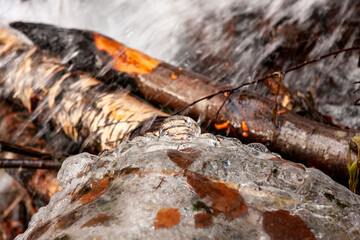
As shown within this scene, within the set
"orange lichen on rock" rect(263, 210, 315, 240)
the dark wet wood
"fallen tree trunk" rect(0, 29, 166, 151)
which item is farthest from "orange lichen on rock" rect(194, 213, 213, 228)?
the dark wet wood

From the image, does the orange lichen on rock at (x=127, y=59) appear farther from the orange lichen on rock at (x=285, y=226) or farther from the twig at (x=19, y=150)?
the orange lichen on rock at (x=285, y=226)

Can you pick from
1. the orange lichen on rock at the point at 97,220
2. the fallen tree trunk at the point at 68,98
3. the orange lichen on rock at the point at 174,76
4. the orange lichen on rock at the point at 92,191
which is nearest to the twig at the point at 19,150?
the fallen tree trunk at the point at 68,98

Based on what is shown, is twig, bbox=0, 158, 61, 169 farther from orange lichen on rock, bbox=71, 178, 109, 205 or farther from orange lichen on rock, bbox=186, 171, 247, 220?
orange lichen on rock, bbox=186, 171, 247, 220

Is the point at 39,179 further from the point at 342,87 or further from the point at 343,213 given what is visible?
the point at 342,87

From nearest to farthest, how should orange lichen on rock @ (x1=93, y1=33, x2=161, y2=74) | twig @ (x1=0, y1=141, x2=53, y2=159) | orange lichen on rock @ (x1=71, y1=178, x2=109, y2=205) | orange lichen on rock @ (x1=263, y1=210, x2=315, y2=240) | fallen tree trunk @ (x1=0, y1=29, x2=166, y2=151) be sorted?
orange lichen on rock @ (x1=263, y1=210, x2=315, y2=240)
orange lichen on rock @ (x1=71, y1=178, x2=109, y2=205)
fallen tree trunk @ (x1=0, y1=29, x2=166, y2=151)
twig @ (x1=0, y1=141, x2=53, y2=159)
orange lichen on rock @ (x1=93, y1=33, x2=161, y2=74)

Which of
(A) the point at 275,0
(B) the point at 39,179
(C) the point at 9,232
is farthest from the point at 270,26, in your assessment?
(C) the point at 9,232

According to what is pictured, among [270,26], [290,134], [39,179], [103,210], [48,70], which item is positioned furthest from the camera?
[270,26]

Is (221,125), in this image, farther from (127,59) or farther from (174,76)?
(127,59)
